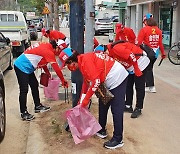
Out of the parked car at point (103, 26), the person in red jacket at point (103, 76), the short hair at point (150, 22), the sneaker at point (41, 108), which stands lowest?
the sneaker at point (41, 108)

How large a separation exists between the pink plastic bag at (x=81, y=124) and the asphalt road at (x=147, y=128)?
1.93 ft

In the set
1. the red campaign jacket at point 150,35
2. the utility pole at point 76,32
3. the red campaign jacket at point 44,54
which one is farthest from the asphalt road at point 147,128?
the red campaign jacket at point 150,35

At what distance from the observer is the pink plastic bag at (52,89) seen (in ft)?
20.7

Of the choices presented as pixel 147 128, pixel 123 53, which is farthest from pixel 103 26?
pixel 123 53

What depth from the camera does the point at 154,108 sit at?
253 inches

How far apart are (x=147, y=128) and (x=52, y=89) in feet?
6.80

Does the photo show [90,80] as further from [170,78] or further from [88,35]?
[170,78]

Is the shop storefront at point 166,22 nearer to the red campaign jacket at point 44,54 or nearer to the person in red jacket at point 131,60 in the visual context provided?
the person in red jacket at point 131,60

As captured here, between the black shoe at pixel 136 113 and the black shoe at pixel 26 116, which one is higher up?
the black shoe at pixel 136 113

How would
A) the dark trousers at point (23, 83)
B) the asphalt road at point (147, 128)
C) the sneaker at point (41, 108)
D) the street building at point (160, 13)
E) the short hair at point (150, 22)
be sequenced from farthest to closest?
the street building at point (160, 13) → the short hair at point (150, 22) → the sneaker at point (41, 108) → the dark trousers at point (23, 83) → the asphalt road at point (147, 128)

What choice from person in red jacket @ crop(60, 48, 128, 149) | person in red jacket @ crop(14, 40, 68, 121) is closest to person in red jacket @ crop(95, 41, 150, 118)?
person in red jacket @ crop(60, 48, 128, 149)

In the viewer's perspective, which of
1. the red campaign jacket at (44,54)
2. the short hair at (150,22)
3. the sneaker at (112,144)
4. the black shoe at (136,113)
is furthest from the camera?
the short hair at (150,22)

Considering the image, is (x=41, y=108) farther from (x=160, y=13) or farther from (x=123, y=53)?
(x=160, y=13)

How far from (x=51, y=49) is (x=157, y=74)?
5.48 metres
